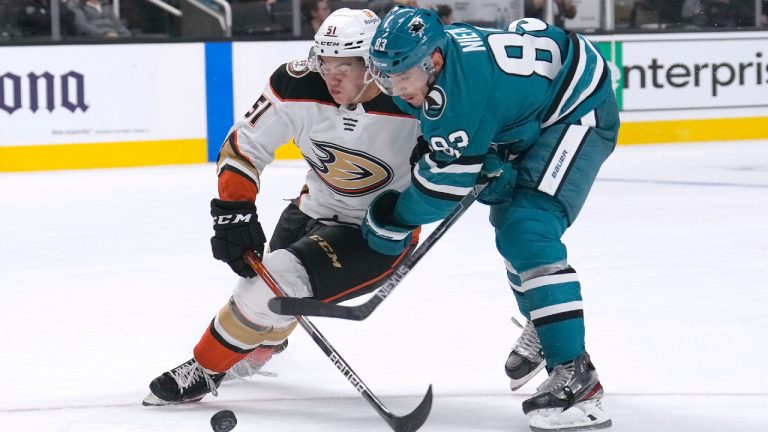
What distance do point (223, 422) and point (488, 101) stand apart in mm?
800

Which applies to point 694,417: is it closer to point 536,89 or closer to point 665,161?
point 536,89

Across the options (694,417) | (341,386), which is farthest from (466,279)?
(694,417)

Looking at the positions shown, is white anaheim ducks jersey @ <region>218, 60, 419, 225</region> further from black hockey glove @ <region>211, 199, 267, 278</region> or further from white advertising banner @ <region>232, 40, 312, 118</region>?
white advertising banner @ <region>232, 40, 312, 118</region>

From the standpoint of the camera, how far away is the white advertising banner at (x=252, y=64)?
8102 mm

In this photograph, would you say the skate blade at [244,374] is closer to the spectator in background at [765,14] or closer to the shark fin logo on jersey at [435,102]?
the shark fin logo on jersey at [435,102]

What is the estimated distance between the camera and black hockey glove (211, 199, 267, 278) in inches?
106

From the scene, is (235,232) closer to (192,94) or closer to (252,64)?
(192,94)

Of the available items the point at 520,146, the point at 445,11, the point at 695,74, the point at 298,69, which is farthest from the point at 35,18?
the point at 520,146

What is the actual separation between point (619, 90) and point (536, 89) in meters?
6.58

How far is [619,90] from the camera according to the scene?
891cm

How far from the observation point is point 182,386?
8.98 ft

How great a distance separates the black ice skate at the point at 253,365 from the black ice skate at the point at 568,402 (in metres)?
0.77

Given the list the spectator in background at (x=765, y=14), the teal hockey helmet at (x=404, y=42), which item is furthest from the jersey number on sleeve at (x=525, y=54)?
the spectator in background at (x=765, y=14)

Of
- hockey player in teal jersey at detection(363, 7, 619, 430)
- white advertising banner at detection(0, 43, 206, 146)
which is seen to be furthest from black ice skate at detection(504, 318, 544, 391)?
white advertising banner at detection(0, 43, 206, 146)
